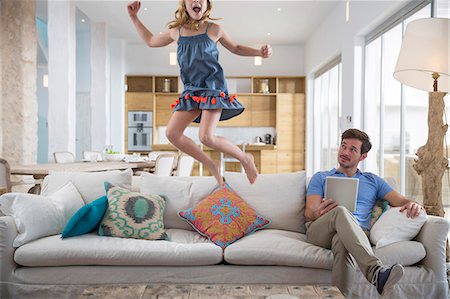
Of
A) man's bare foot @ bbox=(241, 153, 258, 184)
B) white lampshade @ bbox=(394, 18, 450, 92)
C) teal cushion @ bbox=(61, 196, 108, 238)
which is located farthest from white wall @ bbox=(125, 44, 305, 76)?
man's bare foot @ bbox=(241, 153, 258, 184)

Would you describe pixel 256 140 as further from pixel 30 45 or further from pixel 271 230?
pixel 271 230

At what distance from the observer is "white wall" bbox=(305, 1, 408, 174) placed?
6434mm

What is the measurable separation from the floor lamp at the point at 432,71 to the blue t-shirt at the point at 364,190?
0.92 feet

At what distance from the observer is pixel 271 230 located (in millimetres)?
3406

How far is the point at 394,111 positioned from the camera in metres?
6.13

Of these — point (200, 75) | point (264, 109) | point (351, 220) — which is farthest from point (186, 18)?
point (264, 109)

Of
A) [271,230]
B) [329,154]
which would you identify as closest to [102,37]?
[329,154]

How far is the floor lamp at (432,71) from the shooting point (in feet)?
9.87

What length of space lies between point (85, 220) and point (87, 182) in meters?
0.52

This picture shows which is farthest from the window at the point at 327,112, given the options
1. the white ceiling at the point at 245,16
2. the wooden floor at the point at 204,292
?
the wooden floor at the point at 204,292

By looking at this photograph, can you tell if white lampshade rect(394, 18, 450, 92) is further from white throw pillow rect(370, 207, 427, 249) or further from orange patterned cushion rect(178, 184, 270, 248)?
orange patterned cushion rect(178, 184, 270, 248)

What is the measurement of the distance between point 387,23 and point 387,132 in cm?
142

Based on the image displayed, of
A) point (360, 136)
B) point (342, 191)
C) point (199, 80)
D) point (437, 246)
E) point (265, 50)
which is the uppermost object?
point (265, 50)

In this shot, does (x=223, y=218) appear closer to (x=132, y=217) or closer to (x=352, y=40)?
(x=132, y=217)
